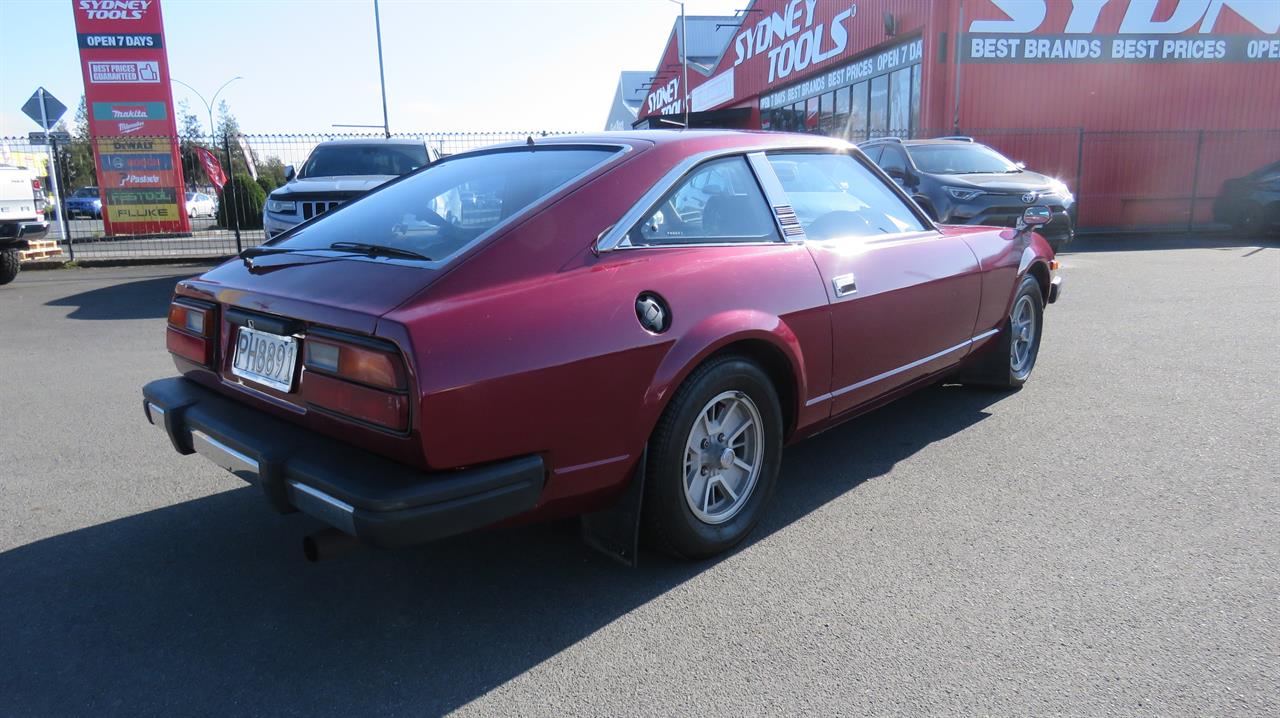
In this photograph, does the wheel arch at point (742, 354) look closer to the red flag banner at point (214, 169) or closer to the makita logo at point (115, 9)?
the makita logo at point (115, 9)

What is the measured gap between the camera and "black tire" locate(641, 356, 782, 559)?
2785mm

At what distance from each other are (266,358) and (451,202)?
0.90 meters

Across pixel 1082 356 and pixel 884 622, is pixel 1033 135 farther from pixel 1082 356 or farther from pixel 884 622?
pixel 884 622

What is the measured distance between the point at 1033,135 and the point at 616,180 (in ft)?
53.7

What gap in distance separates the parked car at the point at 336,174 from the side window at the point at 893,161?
20.0ft

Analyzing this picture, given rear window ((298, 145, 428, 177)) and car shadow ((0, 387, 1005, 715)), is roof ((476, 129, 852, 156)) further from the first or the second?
rear window ((298, 145, 428, 177))

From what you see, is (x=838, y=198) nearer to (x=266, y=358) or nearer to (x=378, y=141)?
(x=266, y=358)

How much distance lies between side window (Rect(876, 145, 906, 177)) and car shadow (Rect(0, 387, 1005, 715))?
28.5 ft

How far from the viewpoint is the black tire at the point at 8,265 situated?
1045cm

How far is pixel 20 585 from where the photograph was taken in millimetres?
2953

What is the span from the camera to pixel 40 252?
41.9 ft

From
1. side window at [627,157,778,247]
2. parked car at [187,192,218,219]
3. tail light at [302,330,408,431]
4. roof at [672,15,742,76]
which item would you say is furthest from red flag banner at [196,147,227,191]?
roof at [672,15,742,76]

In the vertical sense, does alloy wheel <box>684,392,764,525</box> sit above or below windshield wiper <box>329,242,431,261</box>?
below

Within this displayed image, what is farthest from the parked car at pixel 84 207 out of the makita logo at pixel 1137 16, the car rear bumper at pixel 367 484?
the car rear bumper at pixel 367 484
